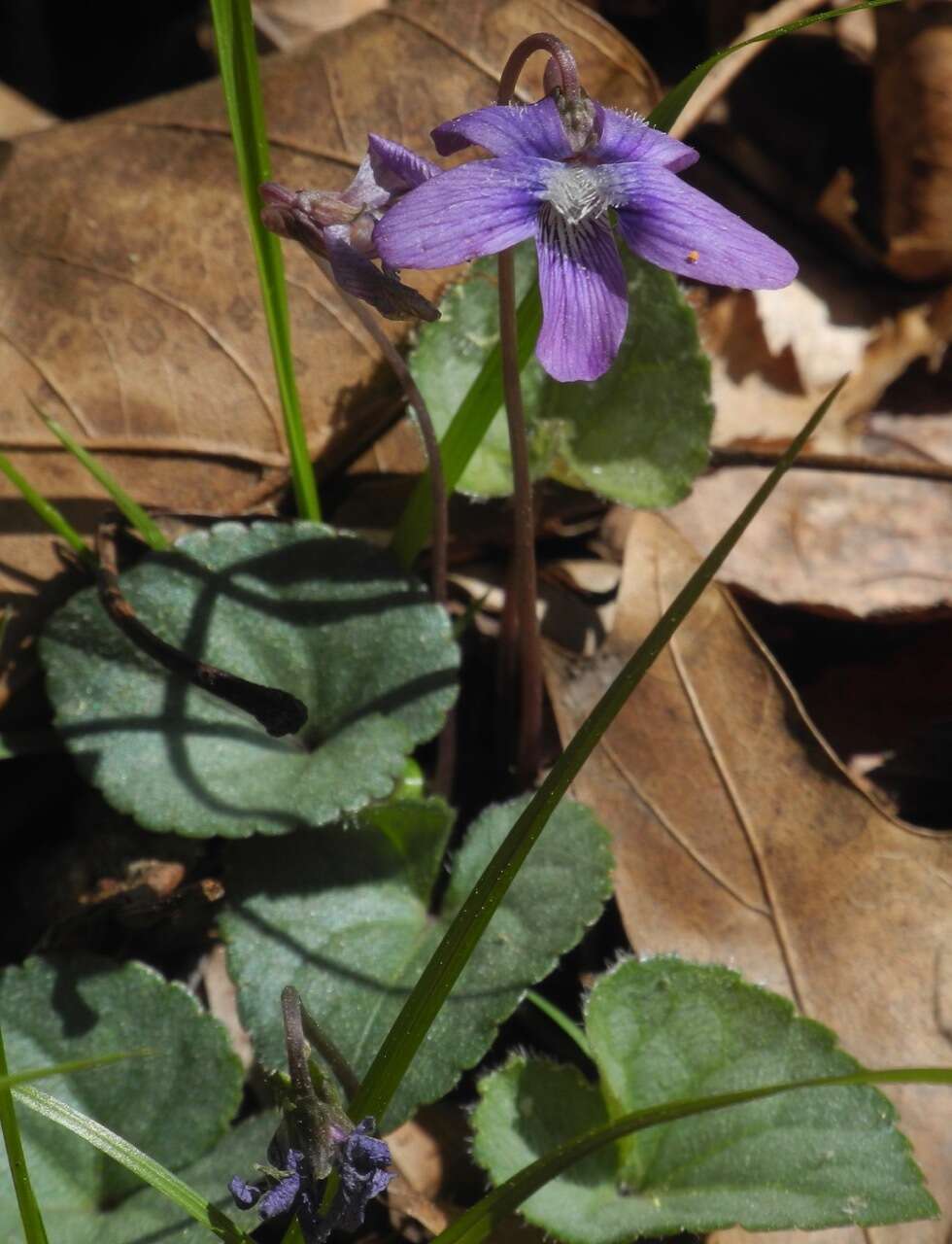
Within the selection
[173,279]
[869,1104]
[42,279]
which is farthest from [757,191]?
[869,1104]

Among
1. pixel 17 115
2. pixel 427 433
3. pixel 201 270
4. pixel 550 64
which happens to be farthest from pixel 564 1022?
pixel 17 115

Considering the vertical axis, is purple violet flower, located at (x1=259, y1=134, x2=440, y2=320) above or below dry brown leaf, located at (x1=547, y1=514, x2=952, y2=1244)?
above

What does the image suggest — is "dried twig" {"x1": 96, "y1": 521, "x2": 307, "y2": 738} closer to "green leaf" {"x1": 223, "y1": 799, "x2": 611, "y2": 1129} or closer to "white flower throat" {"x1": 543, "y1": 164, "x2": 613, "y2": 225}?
"green leaf" {"x1": 223, "y1": 799, "x2": 611, "y2": 1129}

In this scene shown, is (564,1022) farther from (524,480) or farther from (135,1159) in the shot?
(524,480)

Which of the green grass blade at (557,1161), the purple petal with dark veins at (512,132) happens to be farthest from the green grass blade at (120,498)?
the green grass blade at (557,1161)

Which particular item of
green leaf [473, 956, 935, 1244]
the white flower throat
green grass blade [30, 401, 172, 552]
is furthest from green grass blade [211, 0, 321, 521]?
green leaf [473, 956, 935, 1244]

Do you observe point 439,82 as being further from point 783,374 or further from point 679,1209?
point 679,1209

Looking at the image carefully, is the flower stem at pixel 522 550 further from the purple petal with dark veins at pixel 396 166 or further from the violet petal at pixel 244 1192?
the violet petal at pixel 244 1192
